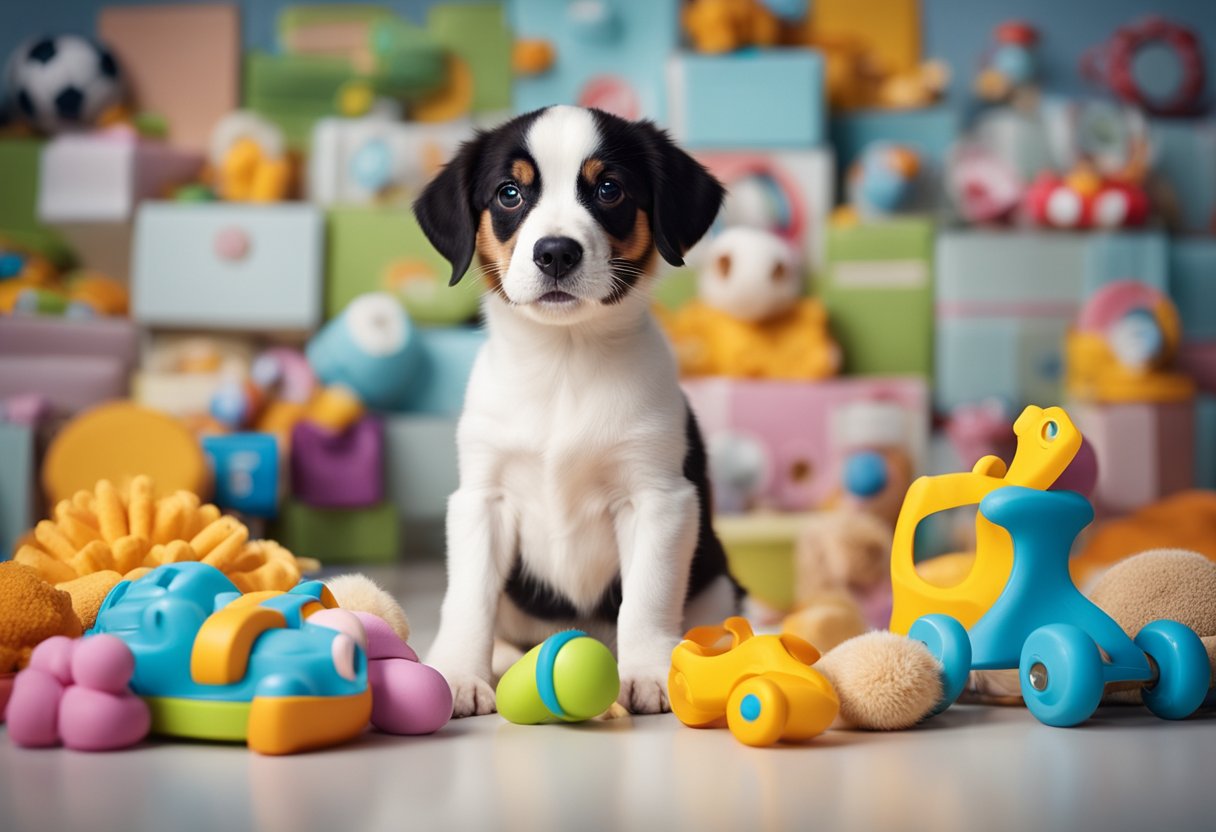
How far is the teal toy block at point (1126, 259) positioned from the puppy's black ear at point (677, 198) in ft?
10.9

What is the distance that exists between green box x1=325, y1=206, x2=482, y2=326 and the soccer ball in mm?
1146

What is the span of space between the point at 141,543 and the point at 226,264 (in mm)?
3168

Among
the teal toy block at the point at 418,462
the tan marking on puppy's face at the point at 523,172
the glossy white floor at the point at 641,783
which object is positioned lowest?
the teal toy block at the point at 418,462

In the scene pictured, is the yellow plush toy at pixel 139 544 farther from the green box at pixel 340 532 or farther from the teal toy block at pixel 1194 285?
the teal toy block at pixel 1194 285

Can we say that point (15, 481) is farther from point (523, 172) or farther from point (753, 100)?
point (753, 100)

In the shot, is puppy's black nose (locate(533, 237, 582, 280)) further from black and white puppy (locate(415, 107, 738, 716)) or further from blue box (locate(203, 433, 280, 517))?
blue box (locate(203, 433, 280, 517))

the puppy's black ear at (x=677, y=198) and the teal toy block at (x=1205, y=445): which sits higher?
the puppy's black ear at (x=677, y=198)

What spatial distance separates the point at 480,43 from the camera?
17.5 ft

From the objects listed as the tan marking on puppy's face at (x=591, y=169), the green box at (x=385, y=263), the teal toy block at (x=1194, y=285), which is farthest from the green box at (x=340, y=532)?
the teal toy block at (x=1194, y=285)

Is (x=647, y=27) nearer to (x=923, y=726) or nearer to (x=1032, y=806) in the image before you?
(x=923, y=726)

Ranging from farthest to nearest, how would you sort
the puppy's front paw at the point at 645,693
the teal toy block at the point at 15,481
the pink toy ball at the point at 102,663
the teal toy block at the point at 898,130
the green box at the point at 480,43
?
the green box at the point at 480,43 → the teal toy block at the point at 898,130 → the teal toy block at the point at 15,481 → the puppy's front paw at the point at 645,693 → the pink toy ball at the point at 102,663

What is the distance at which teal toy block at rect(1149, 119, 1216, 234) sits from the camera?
523 cm

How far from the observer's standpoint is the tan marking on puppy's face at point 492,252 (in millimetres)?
1723

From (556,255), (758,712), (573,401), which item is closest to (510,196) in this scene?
(556,255)
